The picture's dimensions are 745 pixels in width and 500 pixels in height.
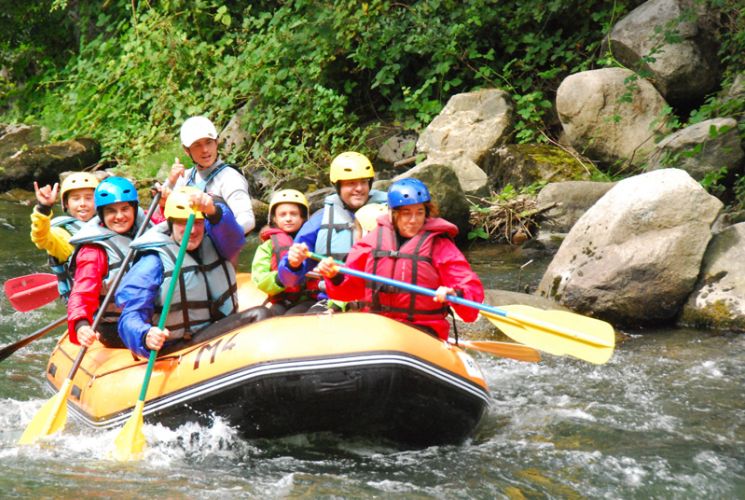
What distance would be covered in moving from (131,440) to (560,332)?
1.94 m

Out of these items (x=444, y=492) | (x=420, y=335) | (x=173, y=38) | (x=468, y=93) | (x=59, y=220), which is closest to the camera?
(x=444, y=492)

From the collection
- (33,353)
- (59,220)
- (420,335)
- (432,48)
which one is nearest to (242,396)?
(420,335)

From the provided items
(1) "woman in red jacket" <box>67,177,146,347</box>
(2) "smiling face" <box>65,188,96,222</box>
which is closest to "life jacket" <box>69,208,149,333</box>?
(1) "woman in red jacket" <box>67,177,146,347</box>

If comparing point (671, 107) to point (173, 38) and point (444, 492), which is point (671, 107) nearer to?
point (444, 492)

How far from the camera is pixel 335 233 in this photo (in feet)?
17.0

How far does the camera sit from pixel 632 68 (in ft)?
31.1

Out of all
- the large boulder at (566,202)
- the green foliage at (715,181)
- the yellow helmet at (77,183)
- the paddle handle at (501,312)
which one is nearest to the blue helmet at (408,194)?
the paddle handle at (501,312)

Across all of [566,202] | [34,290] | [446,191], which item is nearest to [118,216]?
[34,290]

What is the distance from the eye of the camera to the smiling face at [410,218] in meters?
4.44

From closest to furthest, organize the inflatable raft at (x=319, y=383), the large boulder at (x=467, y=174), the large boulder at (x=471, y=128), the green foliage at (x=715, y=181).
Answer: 1. the inflatable raft at (x=319, y=383)
2. the green foliage at (x=715, y=181)
3. the large boulder at (x=467, y=174)
4. the large boulder at (x=471, y=128)

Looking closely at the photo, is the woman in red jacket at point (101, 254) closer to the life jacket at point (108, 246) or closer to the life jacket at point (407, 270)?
the life jacket at point (108, 246)

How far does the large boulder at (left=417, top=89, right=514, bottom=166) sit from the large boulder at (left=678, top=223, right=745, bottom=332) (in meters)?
3.85

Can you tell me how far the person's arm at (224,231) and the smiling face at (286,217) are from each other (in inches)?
28.0

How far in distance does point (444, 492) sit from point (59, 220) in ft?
9.19
